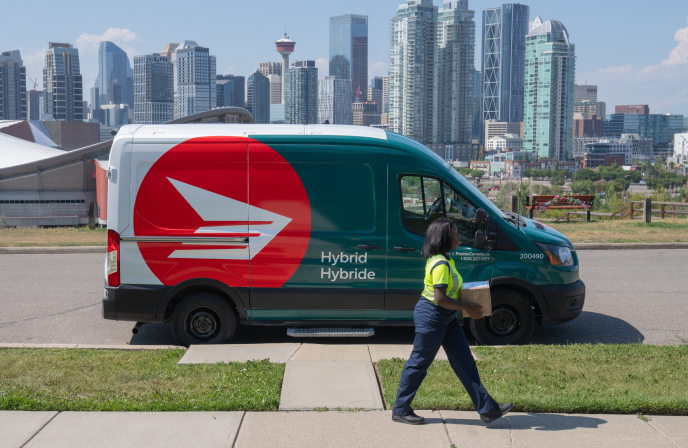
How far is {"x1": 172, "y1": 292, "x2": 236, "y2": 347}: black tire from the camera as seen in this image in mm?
7305

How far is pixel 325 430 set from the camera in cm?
474

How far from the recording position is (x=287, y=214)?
7.10 m

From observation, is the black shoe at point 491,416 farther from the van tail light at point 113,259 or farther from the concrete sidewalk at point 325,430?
the van tail light at point 113,259

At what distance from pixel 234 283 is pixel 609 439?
4.10 metres

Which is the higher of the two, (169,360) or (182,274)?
(182,274)

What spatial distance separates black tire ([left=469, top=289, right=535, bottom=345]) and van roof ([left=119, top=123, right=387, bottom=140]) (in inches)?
Answer: 89.1

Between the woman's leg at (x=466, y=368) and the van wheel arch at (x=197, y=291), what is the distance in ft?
10.0

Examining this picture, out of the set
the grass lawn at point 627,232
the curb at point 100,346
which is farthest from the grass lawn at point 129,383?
the grass lawn at point 627,232

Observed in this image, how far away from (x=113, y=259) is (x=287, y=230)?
1.95 m

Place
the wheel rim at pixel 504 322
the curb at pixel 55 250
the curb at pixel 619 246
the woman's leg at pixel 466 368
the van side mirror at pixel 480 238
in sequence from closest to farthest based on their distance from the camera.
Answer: the woman's leg at pixel 466 368
the van side mirror at pixel 480 238
the wheel rim at pixel 504 322
the curb at pixel 55 250
the curb at pixel 619 246

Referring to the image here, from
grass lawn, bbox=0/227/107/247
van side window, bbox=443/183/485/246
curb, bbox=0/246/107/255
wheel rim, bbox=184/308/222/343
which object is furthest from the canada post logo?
grass lawn, bbox=0/227/107/247

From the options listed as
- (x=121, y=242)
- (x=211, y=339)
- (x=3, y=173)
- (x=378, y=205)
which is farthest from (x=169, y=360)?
(x=3, y=173)

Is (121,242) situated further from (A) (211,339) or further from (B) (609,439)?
(B) (609,439)

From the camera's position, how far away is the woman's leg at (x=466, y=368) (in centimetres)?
476
